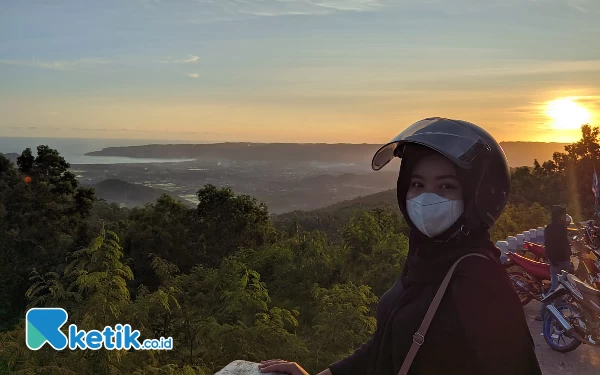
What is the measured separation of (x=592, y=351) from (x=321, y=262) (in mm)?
5978

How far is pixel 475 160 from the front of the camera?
4.83 feet

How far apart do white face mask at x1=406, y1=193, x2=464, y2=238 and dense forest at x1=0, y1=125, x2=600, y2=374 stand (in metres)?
3.95

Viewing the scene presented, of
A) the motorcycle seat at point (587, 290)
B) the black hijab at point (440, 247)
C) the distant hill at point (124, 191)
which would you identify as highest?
the black hijab at point (440, 247)

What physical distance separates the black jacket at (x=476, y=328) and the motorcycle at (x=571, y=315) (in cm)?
478

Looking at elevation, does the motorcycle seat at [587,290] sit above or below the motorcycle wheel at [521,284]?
above

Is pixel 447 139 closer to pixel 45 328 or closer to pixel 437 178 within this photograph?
pixel 437 178

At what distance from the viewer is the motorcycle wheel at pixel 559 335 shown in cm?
595

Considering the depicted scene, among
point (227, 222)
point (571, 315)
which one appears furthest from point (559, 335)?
point (227, 222)

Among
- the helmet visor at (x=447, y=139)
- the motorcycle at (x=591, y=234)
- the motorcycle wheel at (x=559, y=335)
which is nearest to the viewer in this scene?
the helmet visor at (x=447, y=139)

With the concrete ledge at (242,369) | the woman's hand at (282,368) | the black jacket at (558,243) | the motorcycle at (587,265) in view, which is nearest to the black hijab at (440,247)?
the woman's hand at (282,368)

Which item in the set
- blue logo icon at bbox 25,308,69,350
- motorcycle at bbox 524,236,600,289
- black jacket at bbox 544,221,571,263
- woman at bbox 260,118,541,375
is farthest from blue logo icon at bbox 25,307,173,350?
motorcycle at bbox 524,236,600,289

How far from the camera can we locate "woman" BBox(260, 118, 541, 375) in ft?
4.30

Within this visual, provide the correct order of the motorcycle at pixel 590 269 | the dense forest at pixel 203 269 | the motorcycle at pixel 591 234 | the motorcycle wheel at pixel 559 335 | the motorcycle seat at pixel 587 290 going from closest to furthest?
the motorcycle seat at pixel 587 290, the dense forest at pixel 203 269, the motorcycle wheel at pixel 559 335, the motorcycle at pixel 590 269, the motorcycle at pixel 591 234

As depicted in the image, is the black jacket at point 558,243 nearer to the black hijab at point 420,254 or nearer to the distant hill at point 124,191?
the black hijab at point 420,254
